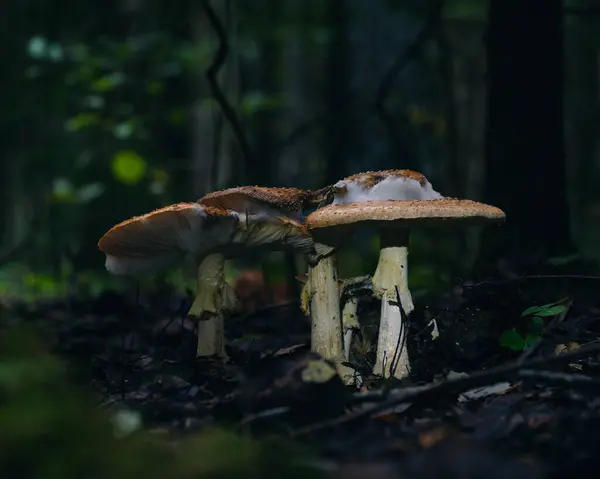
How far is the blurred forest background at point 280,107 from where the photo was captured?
15.7 ft

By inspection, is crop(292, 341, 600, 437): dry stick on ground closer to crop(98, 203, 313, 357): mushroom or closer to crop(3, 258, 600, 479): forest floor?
crop(3, 258, 600, 479): forest floor

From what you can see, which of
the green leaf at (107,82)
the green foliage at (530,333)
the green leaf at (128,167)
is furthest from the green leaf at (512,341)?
the green leaf at (107,82)

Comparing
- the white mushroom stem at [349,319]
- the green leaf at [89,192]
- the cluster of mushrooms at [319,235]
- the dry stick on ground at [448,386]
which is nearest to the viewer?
the dry stick on ground at [448,386]

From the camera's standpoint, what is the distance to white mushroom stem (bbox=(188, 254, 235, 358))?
3418mm

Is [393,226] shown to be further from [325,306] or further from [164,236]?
[164,236]

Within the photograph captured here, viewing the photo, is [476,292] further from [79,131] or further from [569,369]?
[79,131]

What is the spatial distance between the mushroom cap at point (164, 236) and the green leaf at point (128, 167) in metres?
6.20

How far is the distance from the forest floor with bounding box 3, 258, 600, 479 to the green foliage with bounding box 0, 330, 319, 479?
15.0 inches

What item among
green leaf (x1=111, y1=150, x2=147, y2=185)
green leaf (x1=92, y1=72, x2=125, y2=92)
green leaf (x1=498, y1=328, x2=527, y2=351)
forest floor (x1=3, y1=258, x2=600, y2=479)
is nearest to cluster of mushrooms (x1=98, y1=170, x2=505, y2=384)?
forest floor (x1=3, y1=258, x2=600, y2=479)

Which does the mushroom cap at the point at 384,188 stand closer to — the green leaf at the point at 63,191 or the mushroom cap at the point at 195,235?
the mushroom cap at the point at 195,235

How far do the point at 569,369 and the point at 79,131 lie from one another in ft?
28.5

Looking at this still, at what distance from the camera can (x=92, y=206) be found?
32.1 feet

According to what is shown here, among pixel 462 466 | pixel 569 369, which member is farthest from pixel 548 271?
pixel 462 466

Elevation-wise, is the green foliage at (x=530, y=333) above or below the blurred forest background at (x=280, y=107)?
below
